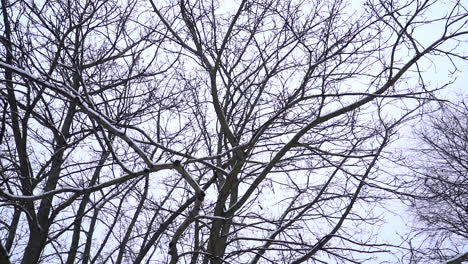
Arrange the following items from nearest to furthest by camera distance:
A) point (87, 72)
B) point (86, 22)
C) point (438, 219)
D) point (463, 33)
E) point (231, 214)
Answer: point (463, 33), point (231, 214), point (86, 22), point (87, 72), point (438, 219)

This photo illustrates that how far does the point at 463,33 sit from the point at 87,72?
4.59 metres

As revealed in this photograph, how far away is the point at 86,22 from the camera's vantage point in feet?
17.8

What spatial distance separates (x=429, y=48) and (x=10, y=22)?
4523 millimetres

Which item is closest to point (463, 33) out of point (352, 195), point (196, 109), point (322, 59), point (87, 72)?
point (322, 59)

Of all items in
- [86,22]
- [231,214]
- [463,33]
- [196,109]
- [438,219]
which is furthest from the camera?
[438,219]

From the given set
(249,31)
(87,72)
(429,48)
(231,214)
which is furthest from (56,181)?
(429,48)

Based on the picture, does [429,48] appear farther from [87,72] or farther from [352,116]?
[87,72]

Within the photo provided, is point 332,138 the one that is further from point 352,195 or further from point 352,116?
point 352,195

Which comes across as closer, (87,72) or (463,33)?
(463,33)

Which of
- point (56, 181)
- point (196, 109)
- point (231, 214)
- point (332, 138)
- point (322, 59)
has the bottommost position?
point (231, 214)

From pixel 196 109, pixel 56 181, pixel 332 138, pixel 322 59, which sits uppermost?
pixel 196 109

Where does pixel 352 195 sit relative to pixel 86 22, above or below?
below

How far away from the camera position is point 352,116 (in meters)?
5.68

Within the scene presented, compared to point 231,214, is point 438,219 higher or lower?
higher
